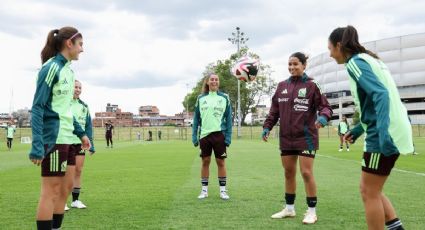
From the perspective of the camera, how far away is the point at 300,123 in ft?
20.5

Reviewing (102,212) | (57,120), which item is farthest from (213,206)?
(57,120)

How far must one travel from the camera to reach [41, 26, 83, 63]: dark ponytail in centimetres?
467

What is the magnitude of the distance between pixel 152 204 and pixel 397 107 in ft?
15.7

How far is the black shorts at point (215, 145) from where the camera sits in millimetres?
8211

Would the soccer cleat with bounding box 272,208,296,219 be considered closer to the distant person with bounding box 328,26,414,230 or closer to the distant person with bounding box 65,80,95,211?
the distant person with bounding box 328,26,414,230

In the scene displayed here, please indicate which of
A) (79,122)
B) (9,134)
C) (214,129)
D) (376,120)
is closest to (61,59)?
(79,122)

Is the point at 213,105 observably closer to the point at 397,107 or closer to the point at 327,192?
the point at 327,192

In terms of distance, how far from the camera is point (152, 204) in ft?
24.8

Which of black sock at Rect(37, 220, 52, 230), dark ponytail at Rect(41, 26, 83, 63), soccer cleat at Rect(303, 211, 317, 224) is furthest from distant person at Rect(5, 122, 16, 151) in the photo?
black sock at Rect(37, 220, 52, 230)

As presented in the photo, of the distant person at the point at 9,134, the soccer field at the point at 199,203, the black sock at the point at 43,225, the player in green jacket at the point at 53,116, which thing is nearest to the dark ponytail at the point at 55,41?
the player in green jacket at the point at 53,116

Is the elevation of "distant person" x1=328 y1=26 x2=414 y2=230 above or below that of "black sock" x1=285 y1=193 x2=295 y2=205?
above

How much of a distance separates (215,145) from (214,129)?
292mm

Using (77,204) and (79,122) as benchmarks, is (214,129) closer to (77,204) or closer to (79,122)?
(79,122)

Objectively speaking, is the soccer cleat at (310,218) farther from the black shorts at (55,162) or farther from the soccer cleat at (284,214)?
the black shorts at (55,162)
